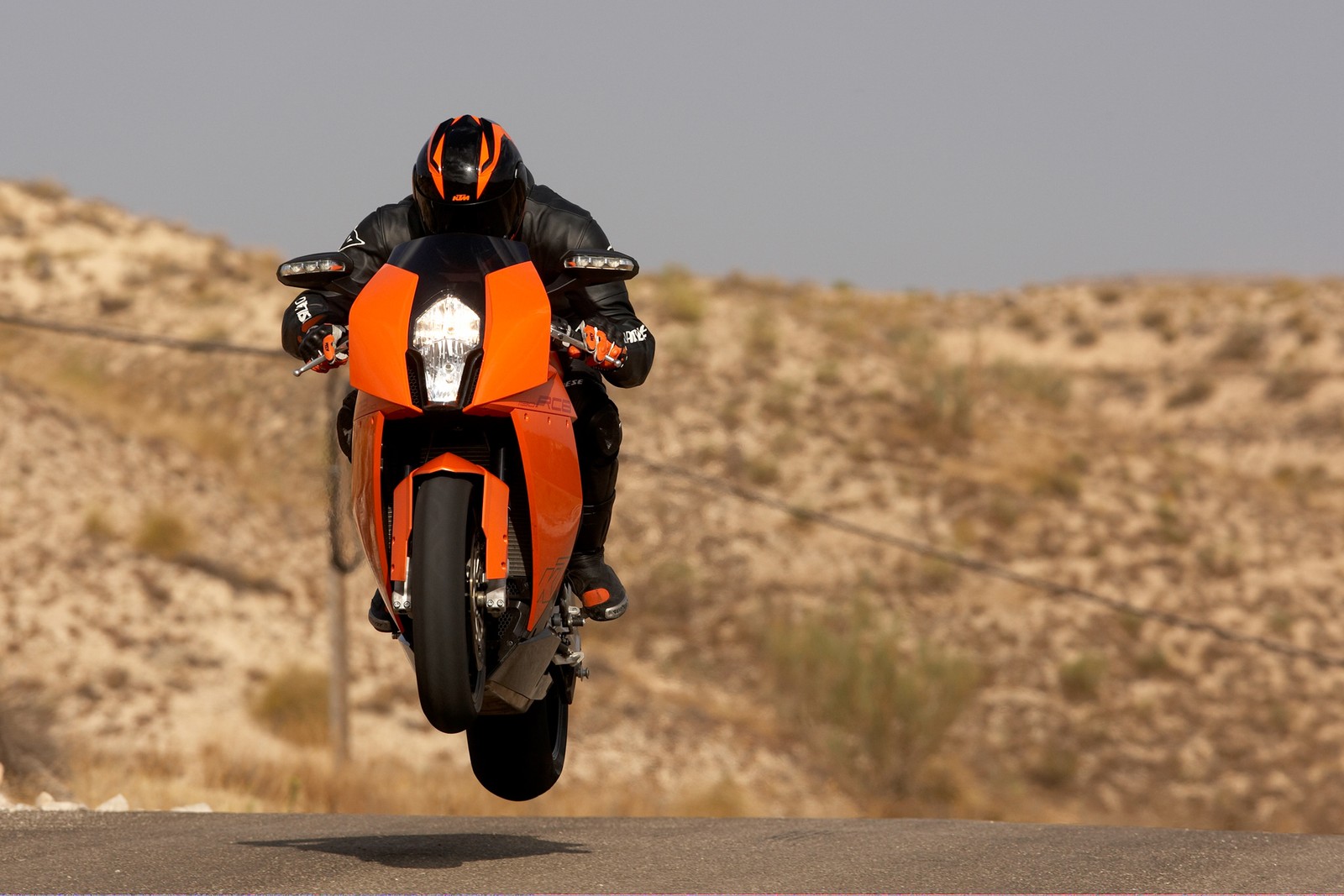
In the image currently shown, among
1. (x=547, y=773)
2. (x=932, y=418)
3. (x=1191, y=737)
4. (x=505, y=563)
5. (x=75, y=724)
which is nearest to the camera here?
(x=505, y=563)

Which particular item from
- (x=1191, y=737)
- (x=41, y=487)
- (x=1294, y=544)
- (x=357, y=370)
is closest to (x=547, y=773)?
(x=357, y=370)

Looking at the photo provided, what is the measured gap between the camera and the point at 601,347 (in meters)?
6.11

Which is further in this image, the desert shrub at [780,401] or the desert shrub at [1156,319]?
the desert shrub at [1156,319]

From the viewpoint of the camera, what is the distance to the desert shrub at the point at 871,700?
2464 centimetres

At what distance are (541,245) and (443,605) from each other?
1.94 m

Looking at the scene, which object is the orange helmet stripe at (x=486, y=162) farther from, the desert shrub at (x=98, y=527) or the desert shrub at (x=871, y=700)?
the desert shrub at (x=98, y=527)

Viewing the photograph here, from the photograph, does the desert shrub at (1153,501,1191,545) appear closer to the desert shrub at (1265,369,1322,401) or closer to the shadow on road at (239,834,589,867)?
Result: the desert shrub at (1265,369,1322,401)

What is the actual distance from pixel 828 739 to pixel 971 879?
62.4 ft

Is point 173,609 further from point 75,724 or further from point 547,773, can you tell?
point 547,773

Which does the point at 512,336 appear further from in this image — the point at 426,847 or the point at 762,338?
the point at 762,338

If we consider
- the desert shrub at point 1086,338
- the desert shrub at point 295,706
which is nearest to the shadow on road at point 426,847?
the desert shrub at point 295,706

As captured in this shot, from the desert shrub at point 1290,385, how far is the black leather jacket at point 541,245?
152 ft

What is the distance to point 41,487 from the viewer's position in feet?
81.3

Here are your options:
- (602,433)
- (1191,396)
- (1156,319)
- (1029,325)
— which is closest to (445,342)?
(602,433)
